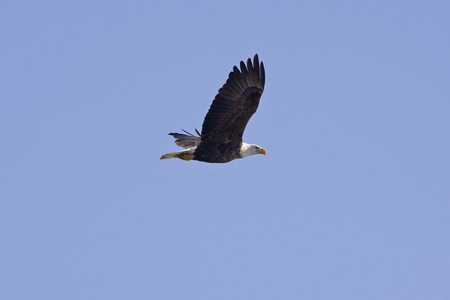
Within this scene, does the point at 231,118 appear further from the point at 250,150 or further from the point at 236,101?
the point at 250,150

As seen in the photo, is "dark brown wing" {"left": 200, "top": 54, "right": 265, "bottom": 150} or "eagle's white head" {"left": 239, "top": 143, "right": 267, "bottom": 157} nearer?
"dark brown wing" {"left": 200, "top": 54, "right": 265, "bottom": 150}

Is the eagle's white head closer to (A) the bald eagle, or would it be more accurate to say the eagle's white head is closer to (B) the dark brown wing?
(A) the bald eagle

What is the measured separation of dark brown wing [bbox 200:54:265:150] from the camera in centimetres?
1549

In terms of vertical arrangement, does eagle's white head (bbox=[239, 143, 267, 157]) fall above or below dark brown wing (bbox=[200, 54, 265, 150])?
below

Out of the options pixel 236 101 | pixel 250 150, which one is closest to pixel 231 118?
pixel 236 101

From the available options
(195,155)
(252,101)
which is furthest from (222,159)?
(252,101)

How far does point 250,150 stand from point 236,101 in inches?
71.2

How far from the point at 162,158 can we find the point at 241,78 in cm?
261

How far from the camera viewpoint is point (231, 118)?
52.1ft

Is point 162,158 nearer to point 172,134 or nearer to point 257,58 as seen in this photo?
point 172,134

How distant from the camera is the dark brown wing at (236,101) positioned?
50.8 feet

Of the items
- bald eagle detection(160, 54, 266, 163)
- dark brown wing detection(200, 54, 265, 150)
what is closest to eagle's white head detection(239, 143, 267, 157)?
bald eagle detection(160, 54, 266, 163)

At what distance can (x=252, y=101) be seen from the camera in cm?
1564

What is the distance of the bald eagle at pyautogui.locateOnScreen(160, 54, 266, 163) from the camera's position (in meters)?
15.5
